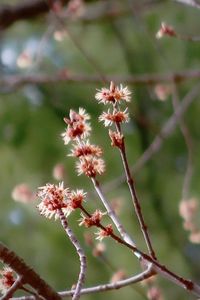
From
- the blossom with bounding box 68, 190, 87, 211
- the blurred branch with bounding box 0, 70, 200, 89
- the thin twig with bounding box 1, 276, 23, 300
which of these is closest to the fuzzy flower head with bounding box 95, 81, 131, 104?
the blossom with bounding box 68, 190, 87, 211

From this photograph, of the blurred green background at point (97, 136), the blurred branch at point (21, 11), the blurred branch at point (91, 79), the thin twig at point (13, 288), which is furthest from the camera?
the blurred branch at point (21, 11)

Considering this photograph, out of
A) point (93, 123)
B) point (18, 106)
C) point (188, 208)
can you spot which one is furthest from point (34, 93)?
point (188, 208)

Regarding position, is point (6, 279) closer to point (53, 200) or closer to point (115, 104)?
point (53, 200)

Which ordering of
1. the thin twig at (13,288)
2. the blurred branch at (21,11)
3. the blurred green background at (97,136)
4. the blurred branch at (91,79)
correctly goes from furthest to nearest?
the blurred branch at (21,11) → the blurred green background at (97,136) → the blurred branch at (91,79) → the thin twig at (13,288)

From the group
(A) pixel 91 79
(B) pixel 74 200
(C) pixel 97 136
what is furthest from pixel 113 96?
(C) pixel 97 136

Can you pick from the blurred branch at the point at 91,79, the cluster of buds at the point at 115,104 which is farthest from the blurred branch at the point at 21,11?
the cluster of buds at the point at 115,104

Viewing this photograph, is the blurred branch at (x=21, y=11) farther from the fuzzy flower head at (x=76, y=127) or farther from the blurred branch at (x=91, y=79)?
the fuzzy flower head at (x=76, y=127)

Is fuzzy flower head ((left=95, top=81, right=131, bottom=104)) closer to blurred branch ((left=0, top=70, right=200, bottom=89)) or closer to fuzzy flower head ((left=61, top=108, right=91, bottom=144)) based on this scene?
fuzzy flower head ((left=61, top=108, right=91, bottom=144))

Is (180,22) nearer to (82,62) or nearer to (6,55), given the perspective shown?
(82,62)
